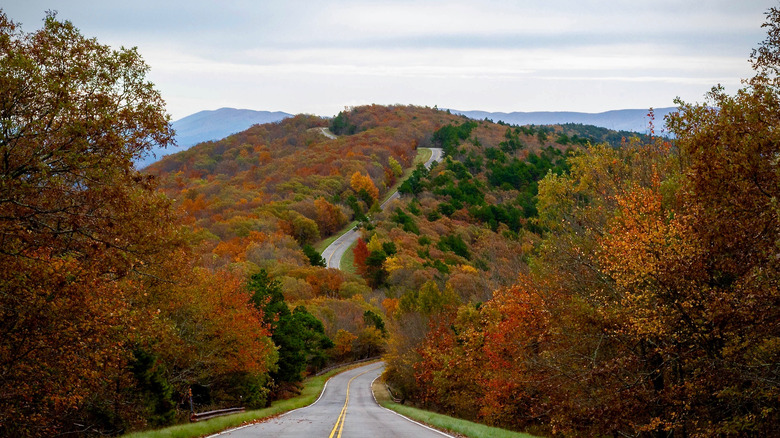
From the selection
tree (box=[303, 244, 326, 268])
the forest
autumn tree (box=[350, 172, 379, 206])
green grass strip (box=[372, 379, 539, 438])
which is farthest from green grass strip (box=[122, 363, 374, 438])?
autumn tree (box=[350, 172, 379, 206])

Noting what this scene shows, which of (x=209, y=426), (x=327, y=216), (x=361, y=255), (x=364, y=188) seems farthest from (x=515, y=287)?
(x=364, y=188)

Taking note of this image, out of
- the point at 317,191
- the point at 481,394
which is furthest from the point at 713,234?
the point at 317,191

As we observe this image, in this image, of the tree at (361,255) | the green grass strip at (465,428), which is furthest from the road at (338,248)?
the green grass strip at (465,428)

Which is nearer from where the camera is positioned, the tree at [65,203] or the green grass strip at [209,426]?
the tree at [65,203]

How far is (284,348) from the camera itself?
53.3 metres

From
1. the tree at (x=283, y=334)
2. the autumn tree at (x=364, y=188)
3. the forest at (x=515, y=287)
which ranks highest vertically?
the autumn tree at (x=364, y=188)

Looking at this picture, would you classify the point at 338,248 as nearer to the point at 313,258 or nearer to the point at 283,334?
the point at 313,258

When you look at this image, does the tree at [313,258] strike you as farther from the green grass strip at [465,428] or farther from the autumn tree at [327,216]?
the green grass strip at [465,428]

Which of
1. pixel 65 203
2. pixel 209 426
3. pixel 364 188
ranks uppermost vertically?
pixel 364 188

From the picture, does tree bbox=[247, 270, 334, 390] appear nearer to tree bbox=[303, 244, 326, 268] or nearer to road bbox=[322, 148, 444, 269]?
tree bbox=[303, 244, 326, 268]

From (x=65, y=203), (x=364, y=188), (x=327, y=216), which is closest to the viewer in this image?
(x=65, y=203)

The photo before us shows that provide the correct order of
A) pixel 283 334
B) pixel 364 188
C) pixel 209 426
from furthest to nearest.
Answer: pixel 364 188 → pixel 283 334 → pixel 209 426

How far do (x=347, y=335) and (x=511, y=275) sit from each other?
4334 centimetres

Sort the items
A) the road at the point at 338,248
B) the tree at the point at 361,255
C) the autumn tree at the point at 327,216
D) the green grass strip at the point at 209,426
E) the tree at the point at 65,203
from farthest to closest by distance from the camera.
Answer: the autumn tree at the point at 327,216 → the road at the point at 338,248 → the tree at the point at 361,255 → the green grass strip at the point at 209,426 → the tree at the point at 65,203
